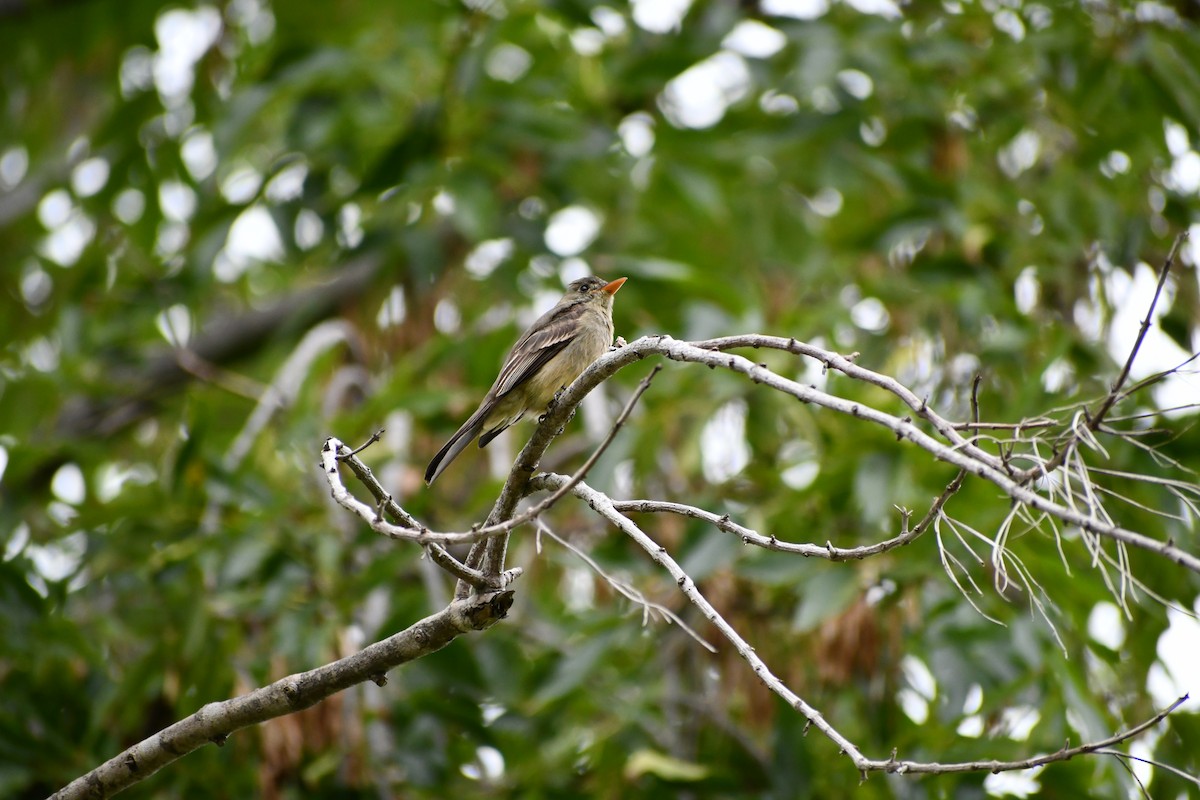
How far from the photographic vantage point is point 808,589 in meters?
5.01

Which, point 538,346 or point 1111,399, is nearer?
point 1111,399

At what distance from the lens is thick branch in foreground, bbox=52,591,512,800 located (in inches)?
121

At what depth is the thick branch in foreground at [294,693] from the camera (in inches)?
121

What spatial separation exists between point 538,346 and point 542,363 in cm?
13

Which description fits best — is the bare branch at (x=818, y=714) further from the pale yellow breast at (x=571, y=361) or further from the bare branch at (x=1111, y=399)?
the pale yellow breast at (x=571, y=361)

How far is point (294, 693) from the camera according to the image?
3234 mm

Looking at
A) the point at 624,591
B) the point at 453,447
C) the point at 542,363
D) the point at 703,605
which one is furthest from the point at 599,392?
the point at 703,605

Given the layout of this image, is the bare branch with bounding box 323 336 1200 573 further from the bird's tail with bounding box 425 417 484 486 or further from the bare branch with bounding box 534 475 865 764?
the bird's tail with bounding box 425 417 484 486

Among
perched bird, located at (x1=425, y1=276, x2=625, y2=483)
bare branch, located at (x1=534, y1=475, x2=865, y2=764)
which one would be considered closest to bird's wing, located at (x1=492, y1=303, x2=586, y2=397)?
perched bird, located at (x1=425, y1=276, x2=625, y2=483)

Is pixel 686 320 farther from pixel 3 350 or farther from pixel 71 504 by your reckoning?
pixel 3 350

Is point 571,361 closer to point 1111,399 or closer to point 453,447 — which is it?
point 453,447

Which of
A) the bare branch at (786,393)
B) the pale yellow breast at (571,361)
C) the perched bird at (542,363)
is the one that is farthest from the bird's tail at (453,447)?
the bare branch at (786,393)

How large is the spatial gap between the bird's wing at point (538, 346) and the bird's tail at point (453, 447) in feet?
0.66

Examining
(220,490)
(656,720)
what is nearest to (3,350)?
(220,490)
